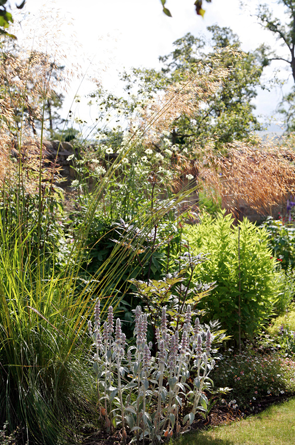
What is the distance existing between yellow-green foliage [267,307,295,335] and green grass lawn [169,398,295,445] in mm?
1278

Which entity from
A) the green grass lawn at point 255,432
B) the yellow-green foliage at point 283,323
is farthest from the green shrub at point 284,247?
the green grass lawn at point 255,432

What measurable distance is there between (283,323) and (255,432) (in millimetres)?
1874

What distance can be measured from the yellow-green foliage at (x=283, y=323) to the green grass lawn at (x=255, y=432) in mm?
1278

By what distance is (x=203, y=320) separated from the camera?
340 cm

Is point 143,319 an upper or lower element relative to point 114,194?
lower

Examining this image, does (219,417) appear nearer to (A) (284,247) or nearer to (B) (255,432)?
(B) (255,432)

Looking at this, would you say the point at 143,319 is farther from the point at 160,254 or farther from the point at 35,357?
the point at 160,254

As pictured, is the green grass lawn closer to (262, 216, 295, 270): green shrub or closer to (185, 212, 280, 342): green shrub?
(185, 212, 280, 342): green shrub

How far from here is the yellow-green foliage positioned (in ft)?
12.5

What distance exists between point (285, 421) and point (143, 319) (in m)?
1.28

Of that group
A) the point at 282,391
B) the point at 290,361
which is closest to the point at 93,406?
the point at 282,391

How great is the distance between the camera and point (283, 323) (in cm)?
395

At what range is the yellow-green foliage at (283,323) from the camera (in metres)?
3.82

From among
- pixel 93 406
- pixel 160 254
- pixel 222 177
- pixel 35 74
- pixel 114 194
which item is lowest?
pixel 93 406
